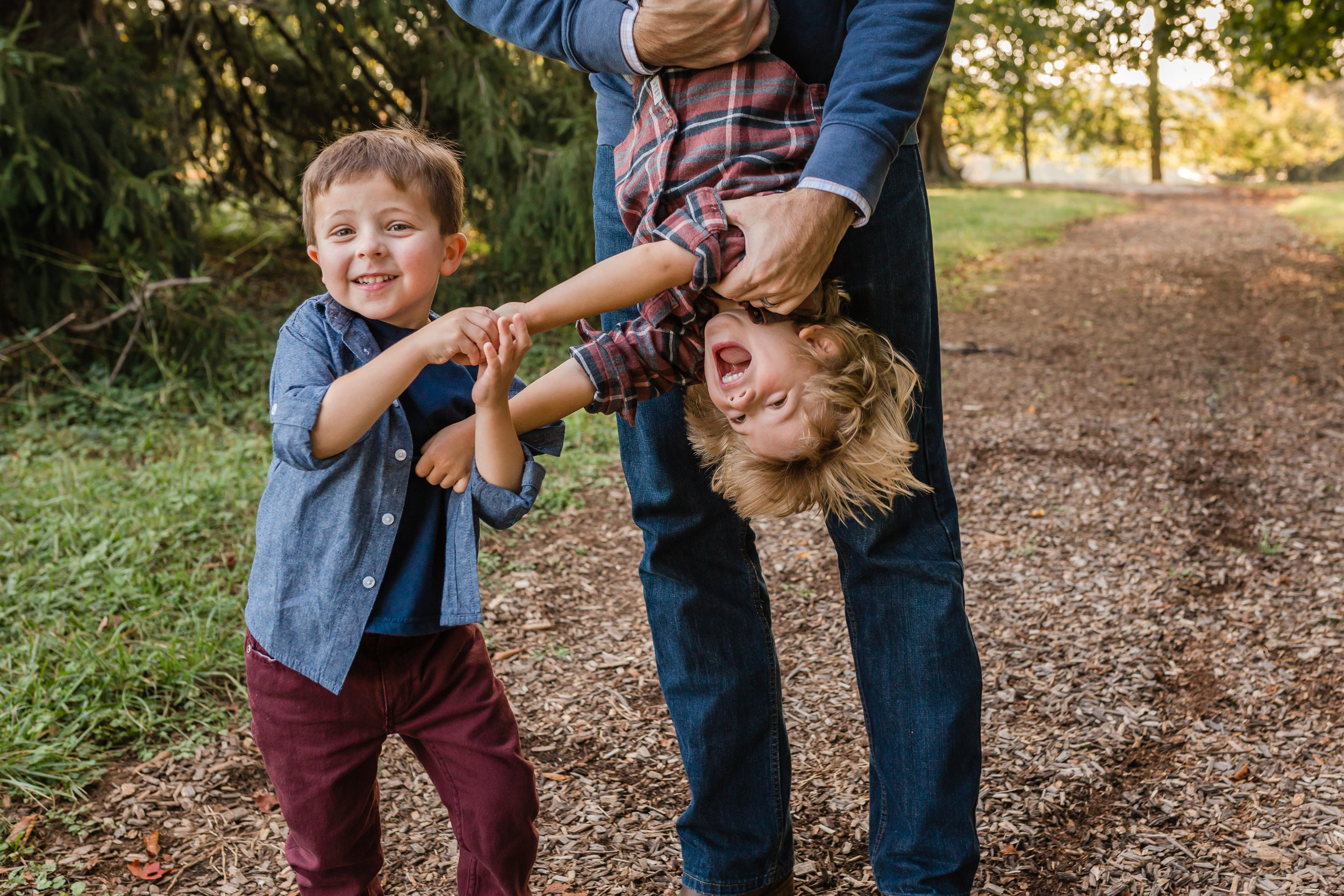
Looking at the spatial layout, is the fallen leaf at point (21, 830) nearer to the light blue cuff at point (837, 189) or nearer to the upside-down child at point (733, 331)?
the upside-down child at point (733, 331)

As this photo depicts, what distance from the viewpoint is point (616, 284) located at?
1.31 m

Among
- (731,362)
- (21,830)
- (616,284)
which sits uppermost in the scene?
(616,284)

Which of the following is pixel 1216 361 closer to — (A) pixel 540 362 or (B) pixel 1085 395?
(B) pixel 1085 395

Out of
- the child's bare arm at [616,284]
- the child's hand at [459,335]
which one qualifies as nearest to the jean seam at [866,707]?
the child's bare arm at [616,284]

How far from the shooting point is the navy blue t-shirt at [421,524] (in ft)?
5.06

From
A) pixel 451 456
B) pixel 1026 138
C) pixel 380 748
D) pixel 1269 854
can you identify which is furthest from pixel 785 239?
pixel 1026 138

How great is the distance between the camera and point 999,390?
5.39 m

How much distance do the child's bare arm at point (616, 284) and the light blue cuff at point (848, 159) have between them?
0.20 metres

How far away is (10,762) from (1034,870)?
7.36 feet

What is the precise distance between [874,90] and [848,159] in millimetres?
102

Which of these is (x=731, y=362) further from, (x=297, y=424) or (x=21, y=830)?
(x=21, y=830)

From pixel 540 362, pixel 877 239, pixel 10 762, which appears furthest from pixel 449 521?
pixel 540 362

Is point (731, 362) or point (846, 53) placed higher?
point (846, 53)

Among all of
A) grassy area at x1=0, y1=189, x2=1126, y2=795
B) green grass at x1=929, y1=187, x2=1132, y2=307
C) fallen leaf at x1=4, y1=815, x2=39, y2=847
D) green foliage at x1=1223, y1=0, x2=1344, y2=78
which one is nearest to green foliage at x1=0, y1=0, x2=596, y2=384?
grassy area at x1=0, y1=189, x2=1126, y2=795
